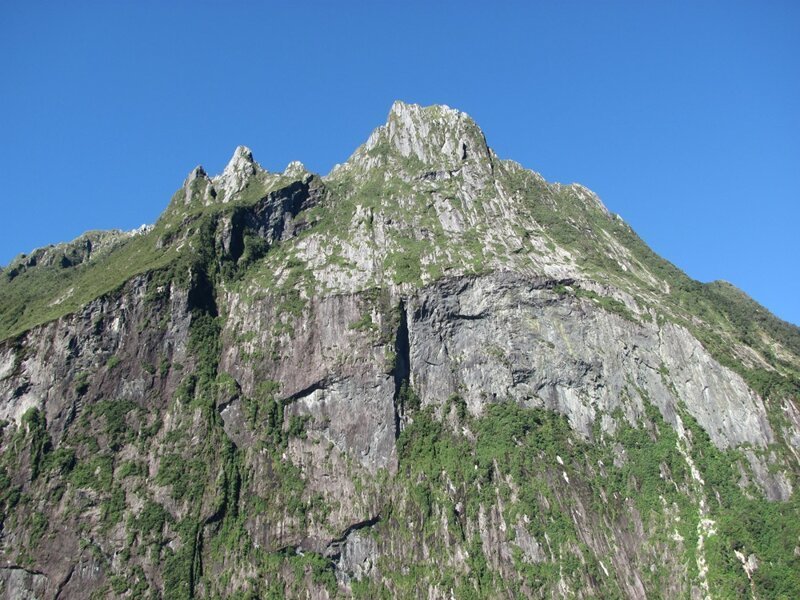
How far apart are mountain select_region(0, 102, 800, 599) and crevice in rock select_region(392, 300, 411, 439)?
451 millimetres

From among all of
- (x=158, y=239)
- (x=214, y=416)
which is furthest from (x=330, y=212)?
(x=214, y=416)

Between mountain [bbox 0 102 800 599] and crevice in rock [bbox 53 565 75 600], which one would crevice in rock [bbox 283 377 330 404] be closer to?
mountain [bbox 0 102 800 599]

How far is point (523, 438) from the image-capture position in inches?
3408

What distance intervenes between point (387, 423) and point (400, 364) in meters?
9.68

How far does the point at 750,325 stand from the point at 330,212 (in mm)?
82037

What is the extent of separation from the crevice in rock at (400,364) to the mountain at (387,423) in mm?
451

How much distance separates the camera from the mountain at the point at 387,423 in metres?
75.9

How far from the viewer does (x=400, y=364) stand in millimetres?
92438

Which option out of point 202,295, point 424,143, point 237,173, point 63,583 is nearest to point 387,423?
point 202,295

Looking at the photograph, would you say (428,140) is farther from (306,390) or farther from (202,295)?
(306,390)

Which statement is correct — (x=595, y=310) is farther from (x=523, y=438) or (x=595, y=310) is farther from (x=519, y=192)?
(x=519, y=192)

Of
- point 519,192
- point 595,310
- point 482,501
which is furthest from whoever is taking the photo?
point 519,192

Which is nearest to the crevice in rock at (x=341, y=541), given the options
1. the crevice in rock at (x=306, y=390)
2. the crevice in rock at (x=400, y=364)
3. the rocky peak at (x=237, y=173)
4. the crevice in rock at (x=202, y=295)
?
the crevice in rock at (x=400, y=364)

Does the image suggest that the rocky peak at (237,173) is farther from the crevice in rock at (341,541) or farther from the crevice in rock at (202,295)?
the crevice in rock at (341,541)
